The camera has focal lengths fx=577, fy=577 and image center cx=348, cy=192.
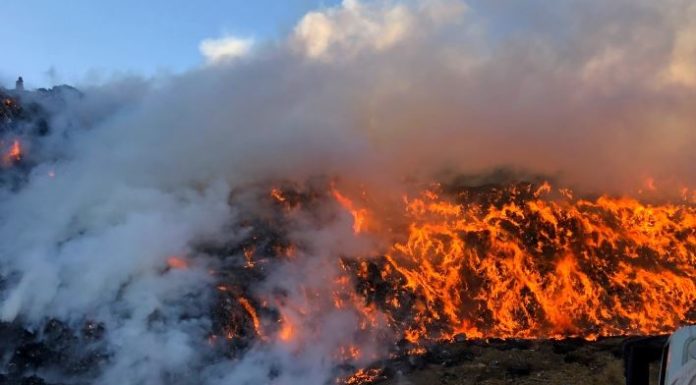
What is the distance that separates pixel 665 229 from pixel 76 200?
28220 millimetres

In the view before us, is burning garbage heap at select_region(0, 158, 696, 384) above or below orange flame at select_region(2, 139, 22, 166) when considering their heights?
below

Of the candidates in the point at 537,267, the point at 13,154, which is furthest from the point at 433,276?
the point at 13,154

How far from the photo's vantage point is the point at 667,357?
18.5 feet

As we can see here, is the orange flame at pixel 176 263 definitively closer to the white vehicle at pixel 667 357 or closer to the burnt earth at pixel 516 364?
the burnt earth at pixel 516 364

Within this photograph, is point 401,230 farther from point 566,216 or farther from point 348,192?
point 566,216

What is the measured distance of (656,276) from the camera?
27.0m

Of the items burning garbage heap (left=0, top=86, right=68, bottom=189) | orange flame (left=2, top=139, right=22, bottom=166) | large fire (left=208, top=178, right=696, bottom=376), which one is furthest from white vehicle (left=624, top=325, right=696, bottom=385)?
orange flame (left=2, top=139, right=22, bottom=166)

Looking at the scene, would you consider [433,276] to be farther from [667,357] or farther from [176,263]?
[667,357]

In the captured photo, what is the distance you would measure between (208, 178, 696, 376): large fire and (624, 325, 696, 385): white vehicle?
14681mm

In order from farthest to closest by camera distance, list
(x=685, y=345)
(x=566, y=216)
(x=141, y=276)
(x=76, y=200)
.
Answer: (x=566, y=216) → (x=76, y=200) → (x=141, y=276) → (x=685, y=345)

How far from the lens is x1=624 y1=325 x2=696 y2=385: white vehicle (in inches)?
199

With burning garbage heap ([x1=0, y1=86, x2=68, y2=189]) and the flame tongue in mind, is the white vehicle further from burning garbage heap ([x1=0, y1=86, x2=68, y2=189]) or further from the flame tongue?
burning garbage heap ([x1=0, y1=86, x2=68, y2=189])

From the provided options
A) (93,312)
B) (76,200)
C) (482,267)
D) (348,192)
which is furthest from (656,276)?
(76,200)

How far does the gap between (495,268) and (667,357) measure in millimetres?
21552
